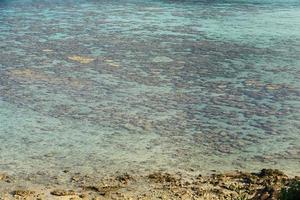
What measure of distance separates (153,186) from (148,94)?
1.75 meters

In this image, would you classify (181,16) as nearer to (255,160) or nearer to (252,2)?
(252,2)

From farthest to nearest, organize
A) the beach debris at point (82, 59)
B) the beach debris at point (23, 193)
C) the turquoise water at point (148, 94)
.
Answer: the beach debris at point (82, 59) < the turquoise water at point (148, 94) < the beach debris at point (23, 193)

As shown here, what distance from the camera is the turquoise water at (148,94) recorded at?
3350mm

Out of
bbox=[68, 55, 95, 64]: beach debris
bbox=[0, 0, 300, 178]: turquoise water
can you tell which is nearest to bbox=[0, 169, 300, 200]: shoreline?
bbox=[0, 0, 300, 178]: turquoise water

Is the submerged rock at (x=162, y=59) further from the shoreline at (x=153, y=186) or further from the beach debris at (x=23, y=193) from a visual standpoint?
the beach debris at (x=23, y=193)

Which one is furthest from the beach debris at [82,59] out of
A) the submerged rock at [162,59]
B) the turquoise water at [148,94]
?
the submerged rock at [162,59]

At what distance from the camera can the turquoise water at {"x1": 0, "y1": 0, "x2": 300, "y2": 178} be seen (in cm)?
335

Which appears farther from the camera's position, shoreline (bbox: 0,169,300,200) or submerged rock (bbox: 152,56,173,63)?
submerged rock (bbox: 152,56,173,63)

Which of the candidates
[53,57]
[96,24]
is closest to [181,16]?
[96,24]

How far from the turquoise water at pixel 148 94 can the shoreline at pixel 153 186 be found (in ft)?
0.41

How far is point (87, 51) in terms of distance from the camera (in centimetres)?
609

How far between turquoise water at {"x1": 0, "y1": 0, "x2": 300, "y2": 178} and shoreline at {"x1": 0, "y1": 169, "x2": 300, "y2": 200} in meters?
0.12

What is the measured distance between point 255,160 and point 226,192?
0.53 metres

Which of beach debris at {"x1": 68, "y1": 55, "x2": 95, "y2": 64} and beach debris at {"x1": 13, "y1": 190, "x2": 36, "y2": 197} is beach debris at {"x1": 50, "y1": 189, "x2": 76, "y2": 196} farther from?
beach debris at {"x1": 68, "y1": 55, "x2": 95, "y2": 64}
